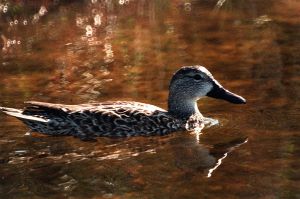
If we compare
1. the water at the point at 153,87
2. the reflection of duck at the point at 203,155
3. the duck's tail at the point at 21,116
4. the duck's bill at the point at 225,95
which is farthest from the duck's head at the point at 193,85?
the duck's tail at the point at 21,116

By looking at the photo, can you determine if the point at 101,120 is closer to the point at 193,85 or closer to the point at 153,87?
the point at 193,85

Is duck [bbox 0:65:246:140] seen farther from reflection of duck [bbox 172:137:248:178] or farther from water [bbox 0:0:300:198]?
reflection of duck [bbox 172:137:248:178]

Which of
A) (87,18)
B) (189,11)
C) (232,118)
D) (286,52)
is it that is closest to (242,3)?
(189,11)

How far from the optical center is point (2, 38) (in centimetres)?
1858

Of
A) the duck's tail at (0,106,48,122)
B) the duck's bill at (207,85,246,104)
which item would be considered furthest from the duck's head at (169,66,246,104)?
the duck's tail at (0,106,48,122)

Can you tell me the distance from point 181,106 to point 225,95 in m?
0.68

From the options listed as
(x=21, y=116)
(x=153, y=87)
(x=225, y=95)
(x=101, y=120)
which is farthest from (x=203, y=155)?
(x=153, y=87)

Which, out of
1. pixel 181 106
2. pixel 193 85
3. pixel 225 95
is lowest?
pixel 181 106

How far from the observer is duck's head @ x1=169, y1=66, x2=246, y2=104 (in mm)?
12641

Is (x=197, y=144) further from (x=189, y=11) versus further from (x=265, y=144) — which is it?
(x=189, y=11)

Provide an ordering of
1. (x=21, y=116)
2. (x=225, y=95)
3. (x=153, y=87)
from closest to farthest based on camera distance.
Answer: (x=21, y=116), (x=225, y=95), (x=153, y=87)

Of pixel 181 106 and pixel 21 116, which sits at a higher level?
pixel 21 116

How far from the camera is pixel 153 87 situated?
14.1 m

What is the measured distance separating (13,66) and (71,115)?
186 inches
